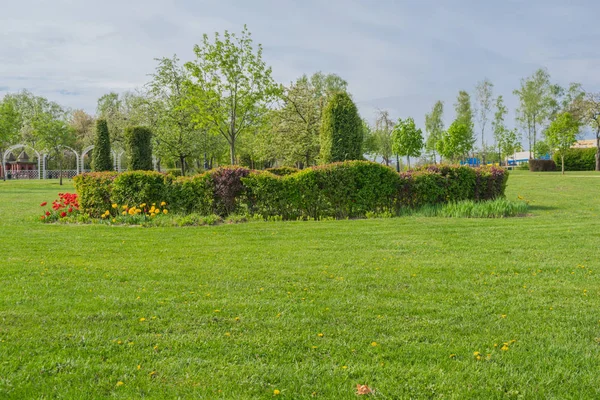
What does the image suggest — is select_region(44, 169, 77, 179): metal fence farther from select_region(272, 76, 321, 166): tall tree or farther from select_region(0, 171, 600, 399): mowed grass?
select_region(0, 171, 600, 399): mowed grass

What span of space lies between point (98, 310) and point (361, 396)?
257cm

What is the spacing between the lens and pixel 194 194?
10477mm

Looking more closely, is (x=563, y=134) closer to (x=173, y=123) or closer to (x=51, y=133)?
(x=173, y=123)

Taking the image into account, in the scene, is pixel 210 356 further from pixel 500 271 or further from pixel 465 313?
pixel 500 271

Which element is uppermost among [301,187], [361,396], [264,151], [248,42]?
[248,42]

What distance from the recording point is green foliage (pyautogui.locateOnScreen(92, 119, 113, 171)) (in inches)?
1029

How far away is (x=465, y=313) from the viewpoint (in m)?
3.90

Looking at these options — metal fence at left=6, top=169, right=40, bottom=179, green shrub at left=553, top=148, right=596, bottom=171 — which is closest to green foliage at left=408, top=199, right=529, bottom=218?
green shrub at left=553, top=148, right=596, bottom=171

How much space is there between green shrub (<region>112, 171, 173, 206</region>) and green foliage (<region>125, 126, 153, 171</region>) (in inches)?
470

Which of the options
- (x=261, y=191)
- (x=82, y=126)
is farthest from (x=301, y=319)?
(x=82, y=126)

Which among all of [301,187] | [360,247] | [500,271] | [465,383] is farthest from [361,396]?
[301,187]

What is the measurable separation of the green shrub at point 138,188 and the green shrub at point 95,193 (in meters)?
0.27

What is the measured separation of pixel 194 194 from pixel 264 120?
10.9m

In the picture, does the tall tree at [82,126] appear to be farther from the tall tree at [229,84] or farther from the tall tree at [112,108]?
the tall tree at [229,84]
